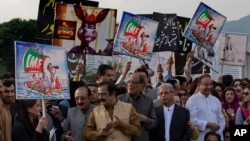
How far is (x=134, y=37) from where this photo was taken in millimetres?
10266

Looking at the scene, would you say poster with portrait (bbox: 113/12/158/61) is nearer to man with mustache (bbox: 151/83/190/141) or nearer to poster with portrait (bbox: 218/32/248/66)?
man with mustache (bbox: 151/83/190/141)

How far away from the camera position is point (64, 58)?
7457mm

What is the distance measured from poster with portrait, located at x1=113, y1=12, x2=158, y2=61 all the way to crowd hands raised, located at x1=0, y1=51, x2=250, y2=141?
1.08m

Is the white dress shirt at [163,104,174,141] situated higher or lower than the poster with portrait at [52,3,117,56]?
lower

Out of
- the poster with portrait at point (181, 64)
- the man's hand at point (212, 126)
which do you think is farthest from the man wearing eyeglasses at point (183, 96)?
the poster with portrait at point (181, 64)

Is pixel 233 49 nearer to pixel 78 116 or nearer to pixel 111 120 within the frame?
pixel 78 116

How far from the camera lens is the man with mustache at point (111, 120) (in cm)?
729

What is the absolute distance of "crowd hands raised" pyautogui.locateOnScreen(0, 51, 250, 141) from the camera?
692cm

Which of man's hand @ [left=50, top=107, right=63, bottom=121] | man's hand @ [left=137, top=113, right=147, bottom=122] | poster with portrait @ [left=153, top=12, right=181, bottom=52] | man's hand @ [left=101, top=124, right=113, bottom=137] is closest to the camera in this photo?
man's hand @ [left=101, top=124, right=113, bottom=137]

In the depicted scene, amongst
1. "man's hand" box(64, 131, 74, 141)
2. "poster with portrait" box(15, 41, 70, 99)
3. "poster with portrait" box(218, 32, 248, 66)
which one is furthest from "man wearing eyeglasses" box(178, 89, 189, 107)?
"poster with portrait" box(218, 32, 248, 66)

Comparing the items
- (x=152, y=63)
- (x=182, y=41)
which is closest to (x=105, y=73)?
(x=182, y=41)

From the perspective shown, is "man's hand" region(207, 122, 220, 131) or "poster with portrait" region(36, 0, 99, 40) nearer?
"man's hand" region(207, 122, 220, 131)

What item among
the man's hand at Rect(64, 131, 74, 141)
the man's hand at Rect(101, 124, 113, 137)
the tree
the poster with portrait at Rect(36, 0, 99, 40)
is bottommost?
the man's hand at Rect(64, 131, 74, 141)

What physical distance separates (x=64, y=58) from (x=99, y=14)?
3143 millimetres
